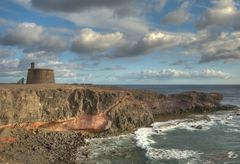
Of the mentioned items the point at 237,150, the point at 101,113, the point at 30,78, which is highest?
the point at 30,78

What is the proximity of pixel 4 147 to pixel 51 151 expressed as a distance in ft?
12.8

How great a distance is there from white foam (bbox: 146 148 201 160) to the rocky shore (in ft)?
21.9

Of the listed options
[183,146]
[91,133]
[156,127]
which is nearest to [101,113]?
[91,133]

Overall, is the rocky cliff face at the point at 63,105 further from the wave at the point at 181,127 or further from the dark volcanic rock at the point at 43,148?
the wave at the point at 181,127

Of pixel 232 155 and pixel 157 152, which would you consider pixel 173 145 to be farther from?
pixel 232 155

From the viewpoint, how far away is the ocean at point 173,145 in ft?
101

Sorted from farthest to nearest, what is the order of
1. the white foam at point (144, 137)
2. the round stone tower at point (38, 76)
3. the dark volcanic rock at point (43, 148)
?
the round stone tower at point (38, 76) → the white foam at point (144, 137) → the dark volcanic rock at point (43, 148)

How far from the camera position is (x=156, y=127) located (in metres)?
46.3

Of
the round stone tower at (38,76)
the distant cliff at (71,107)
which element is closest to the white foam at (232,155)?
the distant cliff at (71,107)

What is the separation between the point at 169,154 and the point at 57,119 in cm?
1291

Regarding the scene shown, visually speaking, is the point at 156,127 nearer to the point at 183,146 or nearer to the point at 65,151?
the point at 183,146

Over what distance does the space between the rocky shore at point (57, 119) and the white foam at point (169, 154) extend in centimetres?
668

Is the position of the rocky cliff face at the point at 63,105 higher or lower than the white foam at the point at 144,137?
higher

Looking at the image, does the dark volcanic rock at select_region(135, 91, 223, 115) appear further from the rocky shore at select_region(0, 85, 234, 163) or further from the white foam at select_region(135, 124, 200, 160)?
the white foam at select_region(135, 124, 200, 160)
